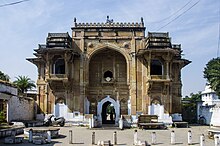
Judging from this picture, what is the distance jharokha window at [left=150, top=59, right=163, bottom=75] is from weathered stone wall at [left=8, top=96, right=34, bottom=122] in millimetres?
11498

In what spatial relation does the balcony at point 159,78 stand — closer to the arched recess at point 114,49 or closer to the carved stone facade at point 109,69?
the carved stone facade at point 109,69

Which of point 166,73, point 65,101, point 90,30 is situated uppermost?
point 90,30

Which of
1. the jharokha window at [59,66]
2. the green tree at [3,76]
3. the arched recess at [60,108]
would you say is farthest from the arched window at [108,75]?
the green tree at [3,76]

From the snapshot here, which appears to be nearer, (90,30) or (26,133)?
(26,133)

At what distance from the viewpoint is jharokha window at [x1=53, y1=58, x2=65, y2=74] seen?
1180 inches

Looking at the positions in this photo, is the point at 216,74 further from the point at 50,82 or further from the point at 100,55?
the point at 50,82

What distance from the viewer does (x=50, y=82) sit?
29141 mm

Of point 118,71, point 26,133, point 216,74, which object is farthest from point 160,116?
point 26,133

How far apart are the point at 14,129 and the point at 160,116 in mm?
14321

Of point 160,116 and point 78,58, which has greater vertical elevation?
point 78,58

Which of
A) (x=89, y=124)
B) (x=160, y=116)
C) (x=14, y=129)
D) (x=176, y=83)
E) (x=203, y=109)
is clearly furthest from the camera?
(x=203, y=109)

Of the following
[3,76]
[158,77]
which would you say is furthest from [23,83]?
[158,77]

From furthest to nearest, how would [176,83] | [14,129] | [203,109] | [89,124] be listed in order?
→ [203,109], [176,83], [89,124], [14,129]

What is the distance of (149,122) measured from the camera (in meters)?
27.2
